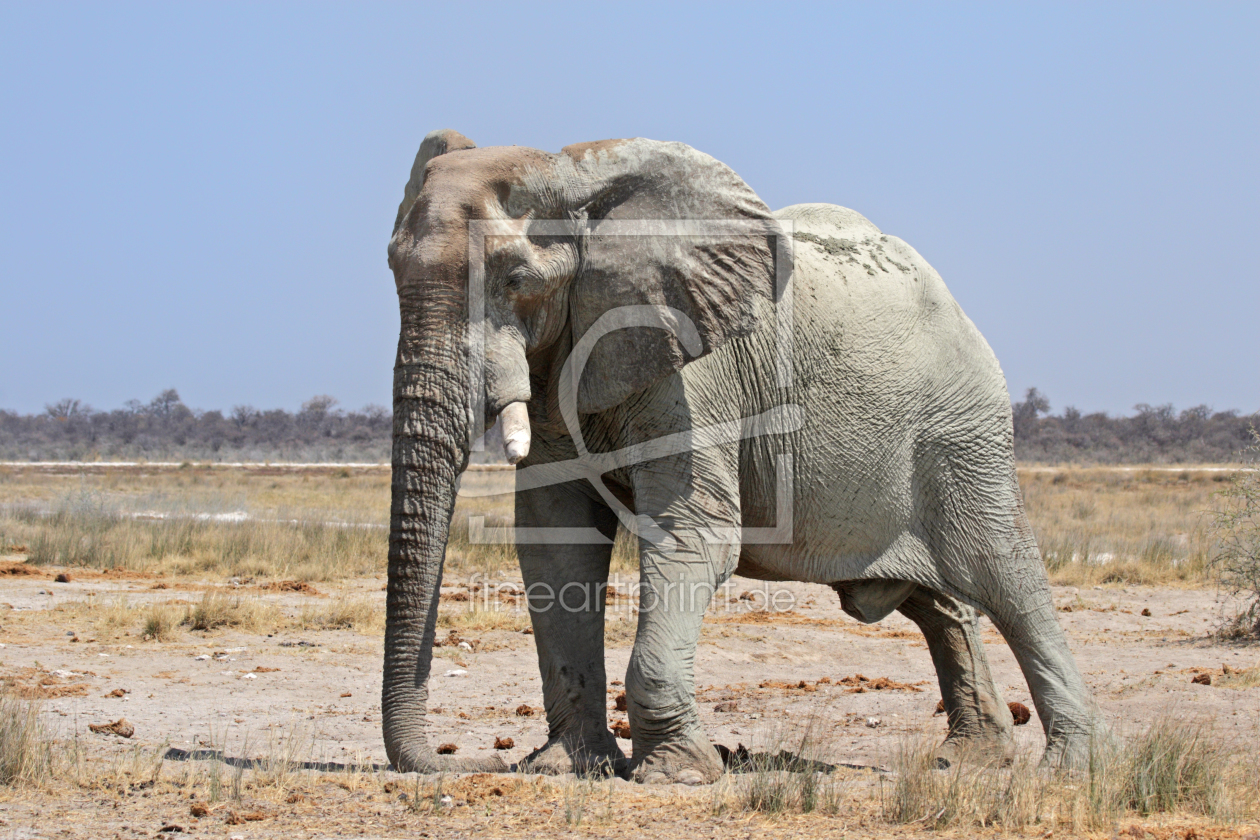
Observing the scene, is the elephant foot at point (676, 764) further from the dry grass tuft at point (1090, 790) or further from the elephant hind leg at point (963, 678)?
the elephant hind leg at point (963, 678)

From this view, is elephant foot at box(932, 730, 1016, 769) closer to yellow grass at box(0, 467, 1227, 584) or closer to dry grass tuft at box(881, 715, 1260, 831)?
dry grass tuft at box(881, 715, 1260, 831)

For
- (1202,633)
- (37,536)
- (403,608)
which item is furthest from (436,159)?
(37,536)

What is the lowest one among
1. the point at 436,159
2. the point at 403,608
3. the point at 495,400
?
the point at 403,608

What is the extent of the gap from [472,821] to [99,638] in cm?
635

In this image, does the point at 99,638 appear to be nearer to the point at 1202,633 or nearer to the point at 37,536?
the point at 37,536

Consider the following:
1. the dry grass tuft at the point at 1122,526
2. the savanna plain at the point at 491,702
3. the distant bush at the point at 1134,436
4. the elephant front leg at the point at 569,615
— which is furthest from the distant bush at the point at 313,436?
the elephant front leg at the point at 569,615

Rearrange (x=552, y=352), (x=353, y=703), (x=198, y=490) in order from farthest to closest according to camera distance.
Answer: (x=198, y=490) < (x=353, y=703) < (x=552, y=352)

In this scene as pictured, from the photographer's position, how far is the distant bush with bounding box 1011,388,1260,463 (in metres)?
62.8

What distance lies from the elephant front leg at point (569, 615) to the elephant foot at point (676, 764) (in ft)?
2.16

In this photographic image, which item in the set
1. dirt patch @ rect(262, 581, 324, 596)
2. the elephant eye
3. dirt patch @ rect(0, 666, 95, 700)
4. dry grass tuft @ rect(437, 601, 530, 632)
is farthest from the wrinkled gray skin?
dirt patch @ rect(262, 581, 324, 596)

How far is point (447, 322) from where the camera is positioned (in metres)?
5.21

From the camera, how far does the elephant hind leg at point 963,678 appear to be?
7.29 m

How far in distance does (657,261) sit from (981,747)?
362cm

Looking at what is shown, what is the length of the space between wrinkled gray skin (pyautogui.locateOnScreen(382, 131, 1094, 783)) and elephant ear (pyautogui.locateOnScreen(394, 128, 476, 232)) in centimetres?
1
